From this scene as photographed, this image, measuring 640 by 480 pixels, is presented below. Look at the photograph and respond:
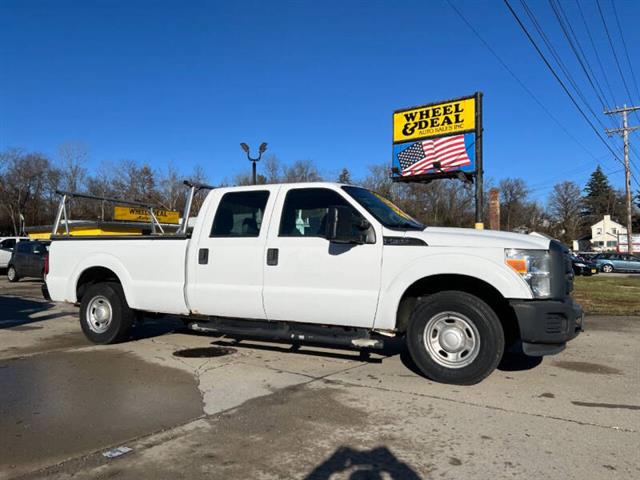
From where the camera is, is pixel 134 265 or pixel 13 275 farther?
pixel 13 275

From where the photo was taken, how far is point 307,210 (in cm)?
616

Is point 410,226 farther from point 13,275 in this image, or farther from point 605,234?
point 605,234

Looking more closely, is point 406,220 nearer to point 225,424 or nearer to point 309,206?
point 309,206

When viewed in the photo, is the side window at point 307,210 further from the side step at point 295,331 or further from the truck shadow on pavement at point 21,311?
the truck shadow on pavement at point 21,311

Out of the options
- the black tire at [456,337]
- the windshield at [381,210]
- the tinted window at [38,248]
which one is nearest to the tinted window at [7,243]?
the tinted window at [38,248]

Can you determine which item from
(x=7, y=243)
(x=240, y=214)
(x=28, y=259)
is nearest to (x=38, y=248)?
(x=28, y=259)

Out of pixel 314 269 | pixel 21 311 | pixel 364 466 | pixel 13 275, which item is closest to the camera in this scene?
pixel 364 466

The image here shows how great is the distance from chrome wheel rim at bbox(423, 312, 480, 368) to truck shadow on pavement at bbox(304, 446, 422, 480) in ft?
5.89

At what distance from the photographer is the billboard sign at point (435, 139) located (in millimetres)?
20219

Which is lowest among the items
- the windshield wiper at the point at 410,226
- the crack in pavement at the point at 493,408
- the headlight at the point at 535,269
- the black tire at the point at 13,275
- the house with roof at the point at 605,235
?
the crack in pavement at the point at 493,408

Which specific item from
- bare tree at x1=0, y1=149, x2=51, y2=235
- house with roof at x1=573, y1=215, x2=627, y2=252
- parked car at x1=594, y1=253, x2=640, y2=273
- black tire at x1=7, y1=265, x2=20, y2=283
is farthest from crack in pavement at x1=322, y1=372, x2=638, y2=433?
house with roof at x1=573, y1=215, x2=627, y2=252

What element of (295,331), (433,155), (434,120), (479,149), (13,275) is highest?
(434,120)

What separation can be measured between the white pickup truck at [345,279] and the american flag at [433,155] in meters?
15.2

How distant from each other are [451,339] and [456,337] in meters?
0.05
